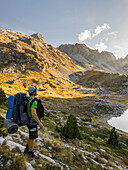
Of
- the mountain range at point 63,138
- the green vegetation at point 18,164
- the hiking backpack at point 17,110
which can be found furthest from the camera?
the mountain range at point 63,138

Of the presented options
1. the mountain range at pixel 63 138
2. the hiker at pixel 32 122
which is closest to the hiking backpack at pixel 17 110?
the hiker at pixel 32 122

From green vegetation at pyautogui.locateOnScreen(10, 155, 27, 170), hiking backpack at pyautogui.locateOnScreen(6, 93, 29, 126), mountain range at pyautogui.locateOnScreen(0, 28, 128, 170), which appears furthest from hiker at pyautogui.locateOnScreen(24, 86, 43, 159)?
green vegetation at pyautogui.locateOnScreen(10, 155, 27, 170)

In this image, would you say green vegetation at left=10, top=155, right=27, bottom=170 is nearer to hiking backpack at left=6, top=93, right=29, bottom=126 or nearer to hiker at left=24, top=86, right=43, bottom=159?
hiker at left=24, top=86, right=43, bottom=159

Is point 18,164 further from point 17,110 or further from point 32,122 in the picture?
point 17,110

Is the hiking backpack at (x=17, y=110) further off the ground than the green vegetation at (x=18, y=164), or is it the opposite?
the hiking backpack at (x=17, y=110)

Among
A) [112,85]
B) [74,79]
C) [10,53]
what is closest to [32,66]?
[10,53]

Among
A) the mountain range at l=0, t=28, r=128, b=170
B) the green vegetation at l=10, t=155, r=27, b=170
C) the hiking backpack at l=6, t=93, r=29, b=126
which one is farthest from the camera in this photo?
the mountain range at l=0, t=28, r=128, b=170

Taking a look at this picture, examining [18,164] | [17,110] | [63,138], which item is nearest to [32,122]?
[17,110]

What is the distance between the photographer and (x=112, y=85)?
81.2 metres

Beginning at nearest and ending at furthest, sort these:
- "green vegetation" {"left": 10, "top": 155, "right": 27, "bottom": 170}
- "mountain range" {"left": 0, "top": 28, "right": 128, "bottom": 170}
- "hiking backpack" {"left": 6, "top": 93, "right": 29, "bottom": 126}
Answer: "green vegetation" {"left": 10, "top": 155, "right": 27, "bottom": 170}
"hiking backpack" {"left": 6, "top": 93, "right": 29, "bottom": 126}
"mountain range" {"left": 0, "top": 28, "right": 128, "bottom": 170}

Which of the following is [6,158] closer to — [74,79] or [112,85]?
[112,85]

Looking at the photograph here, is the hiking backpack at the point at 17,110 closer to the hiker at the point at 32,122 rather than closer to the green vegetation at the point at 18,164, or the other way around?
the hiker at the point at 32,122

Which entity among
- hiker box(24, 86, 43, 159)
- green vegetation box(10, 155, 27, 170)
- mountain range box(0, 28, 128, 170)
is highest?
hiker box(24, 86, 43, 159)

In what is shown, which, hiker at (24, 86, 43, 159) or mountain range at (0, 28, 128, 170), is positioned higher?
hiker at (24, 86, 43, 159)
